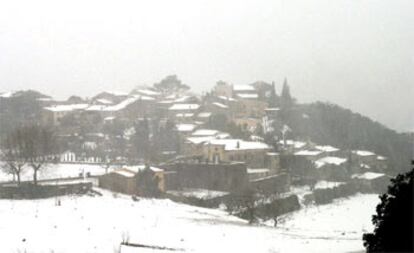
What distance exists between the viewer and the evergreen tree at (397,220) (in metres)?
5.22

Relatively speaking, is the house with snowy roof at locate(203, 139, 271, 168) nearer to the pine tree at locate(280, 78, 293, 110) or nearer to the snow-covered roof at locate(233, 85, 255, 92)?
the pine tree at locate(280, 78, 293, 110)

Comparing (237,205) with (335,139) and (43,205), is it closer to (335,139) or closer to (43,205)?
(43,205)

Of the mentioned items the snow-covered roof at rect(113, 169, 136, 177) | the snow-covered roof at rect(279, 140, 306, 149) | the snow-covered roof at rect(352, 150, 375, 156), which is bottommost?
the snow-covered roof at rect(352, 150, 375, 156)

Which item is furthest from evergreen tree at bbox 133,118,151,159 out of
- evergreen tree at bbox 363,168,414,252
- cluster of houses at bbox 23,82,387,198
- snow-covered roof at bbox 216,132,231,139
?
evergreen tree at bbox 363,168,414,252

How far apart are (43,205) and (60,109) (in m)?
30.6

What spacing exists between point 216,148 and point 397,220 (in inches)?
957

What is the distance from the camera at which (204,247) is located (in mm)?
8719

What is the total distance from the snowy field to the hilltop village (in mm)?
6666

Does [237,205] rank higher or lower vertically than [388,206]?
lower

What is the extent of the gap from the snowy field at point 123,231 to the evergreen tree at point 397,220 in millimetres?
3575

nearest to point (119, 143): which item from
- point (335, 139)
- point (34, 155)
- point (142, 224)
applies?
point (34, 155)

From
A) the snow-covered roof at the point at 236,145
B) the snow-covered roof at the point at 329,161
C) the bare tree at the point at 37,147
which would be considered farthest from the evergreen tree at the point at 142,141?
the snow-covered roof at the point at 329,161

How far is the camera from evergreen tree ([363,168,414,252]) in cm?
522

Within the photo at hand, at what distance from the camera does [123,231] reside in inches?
361
